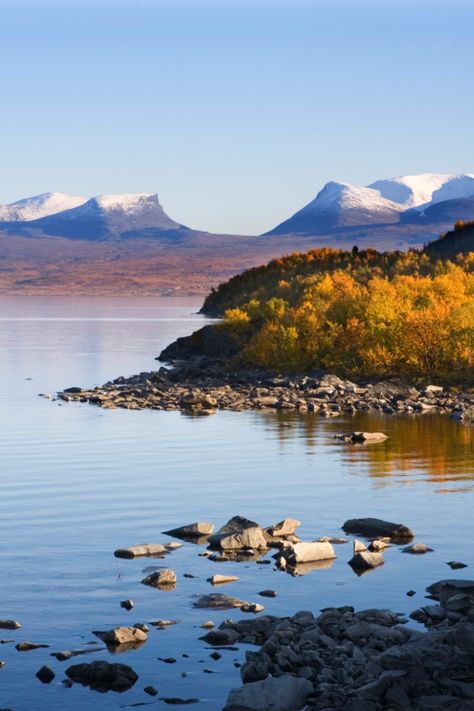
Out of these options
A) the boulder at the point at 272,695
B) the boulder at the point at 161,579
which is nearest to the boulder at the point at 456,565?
the boulder at the point at 161,579

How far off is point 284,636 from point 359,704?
2.43 meters

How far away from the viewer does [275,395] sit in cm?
4397

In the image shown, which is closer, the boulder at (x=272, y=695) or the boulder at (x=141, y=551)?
the boulder at (x=272, y=695)

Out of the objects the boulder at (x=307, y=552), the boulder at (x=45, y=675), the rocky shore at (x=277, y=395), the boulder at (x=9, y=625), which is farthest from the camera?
the rocky shore at (x=277, y=395)

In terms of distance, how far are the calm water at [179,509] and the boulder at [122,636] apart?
0.17 meters

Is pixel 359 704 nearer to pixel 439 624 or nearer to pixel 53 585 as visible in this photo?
pixel 439 624

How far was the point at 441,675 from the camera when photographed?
39.4 ft

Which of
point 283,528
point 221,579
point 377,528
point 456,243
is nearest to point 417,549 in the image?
point 377,528

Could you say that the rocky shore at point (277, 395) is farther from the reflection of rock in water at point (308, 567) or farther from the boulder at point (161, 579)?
the boulder at point (161, 579)

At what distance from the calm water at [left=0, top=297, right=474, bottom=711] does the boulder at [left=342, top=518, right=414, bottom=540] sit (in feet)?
0.84

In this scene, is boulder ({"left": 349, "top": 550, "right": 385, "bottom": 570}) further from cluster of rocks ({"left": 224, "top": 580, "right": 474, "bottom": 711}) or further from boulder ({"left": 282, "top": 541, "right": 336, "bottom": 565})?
cluster of rocks ({"left": 224, "top": 580, "right": 474, "bottom": 711})

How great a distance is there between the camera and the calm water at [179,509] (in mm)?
13859

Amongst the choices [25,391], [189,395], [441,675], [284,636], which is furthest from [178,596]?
[25,391]

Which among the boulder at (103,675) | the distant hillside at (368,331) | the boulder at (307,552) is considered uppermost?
the distant hillside at (368,331)
